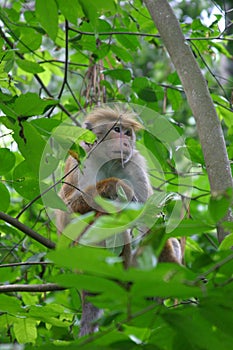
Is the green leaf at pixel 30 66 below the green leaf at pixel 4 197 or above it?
above

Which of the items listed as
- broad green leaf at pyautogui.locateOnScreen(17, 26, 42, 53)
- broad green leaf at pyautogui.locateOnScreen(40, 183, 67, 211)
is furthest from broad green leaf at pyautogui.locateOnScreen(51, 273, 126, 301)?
broad green leaf at pyautogui.locateOnScreen(17, 26, 42, 53)

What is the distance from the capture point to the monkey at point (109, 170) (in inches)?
115

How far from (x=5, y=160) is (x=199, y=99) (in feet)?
2.40

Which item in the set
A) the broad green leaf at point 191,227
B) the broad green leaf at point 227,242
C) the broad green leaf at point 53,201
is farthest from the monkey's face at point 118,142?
the broad green leaf at point 191,227

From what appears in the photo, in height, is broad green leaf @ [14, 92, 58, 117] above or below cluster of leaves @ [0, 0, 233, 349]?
above

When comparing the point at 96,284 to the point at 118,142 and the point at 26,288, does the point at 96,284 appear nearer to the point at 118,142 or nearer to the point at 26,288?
the point at 26,288

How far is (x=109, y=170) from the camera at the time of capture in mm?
3357

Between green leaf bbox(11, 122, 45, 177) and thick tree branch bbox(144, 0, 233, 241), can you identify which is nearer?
green leaf bbox(11, 122, 45, 177)

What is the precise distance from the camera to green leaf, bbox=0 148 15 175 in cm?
205

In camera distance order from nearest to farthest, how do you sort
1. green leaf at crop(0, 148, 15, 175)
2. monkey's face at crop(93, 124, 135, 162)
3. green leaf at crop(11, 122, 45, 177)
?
green leaf at crop(11, 122, 45, 177) < green leaf at crop(0, 148, 15, 175) < monkey's face at crop(93, 124, 135, 162)

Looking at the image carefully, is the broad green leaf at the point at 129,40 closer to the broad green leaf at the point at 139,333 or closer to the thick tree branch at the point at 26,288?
the thick tree branch at the point at 26,288

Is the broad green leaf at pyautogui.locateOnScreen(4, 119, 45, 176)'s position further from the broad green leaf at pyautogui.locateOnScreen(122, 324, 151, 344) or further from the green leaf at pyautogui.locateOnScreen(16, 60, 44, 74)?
the green leaf at pyautogui.locateOnScreen(16, 60, 44, 74)

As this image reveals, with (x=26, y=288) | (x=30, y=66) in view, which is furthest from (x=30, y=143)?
(x=30, y=66)

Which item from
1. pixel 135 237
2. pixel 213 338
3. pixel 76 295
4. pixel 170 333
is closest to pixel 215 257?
pixel 170 333
